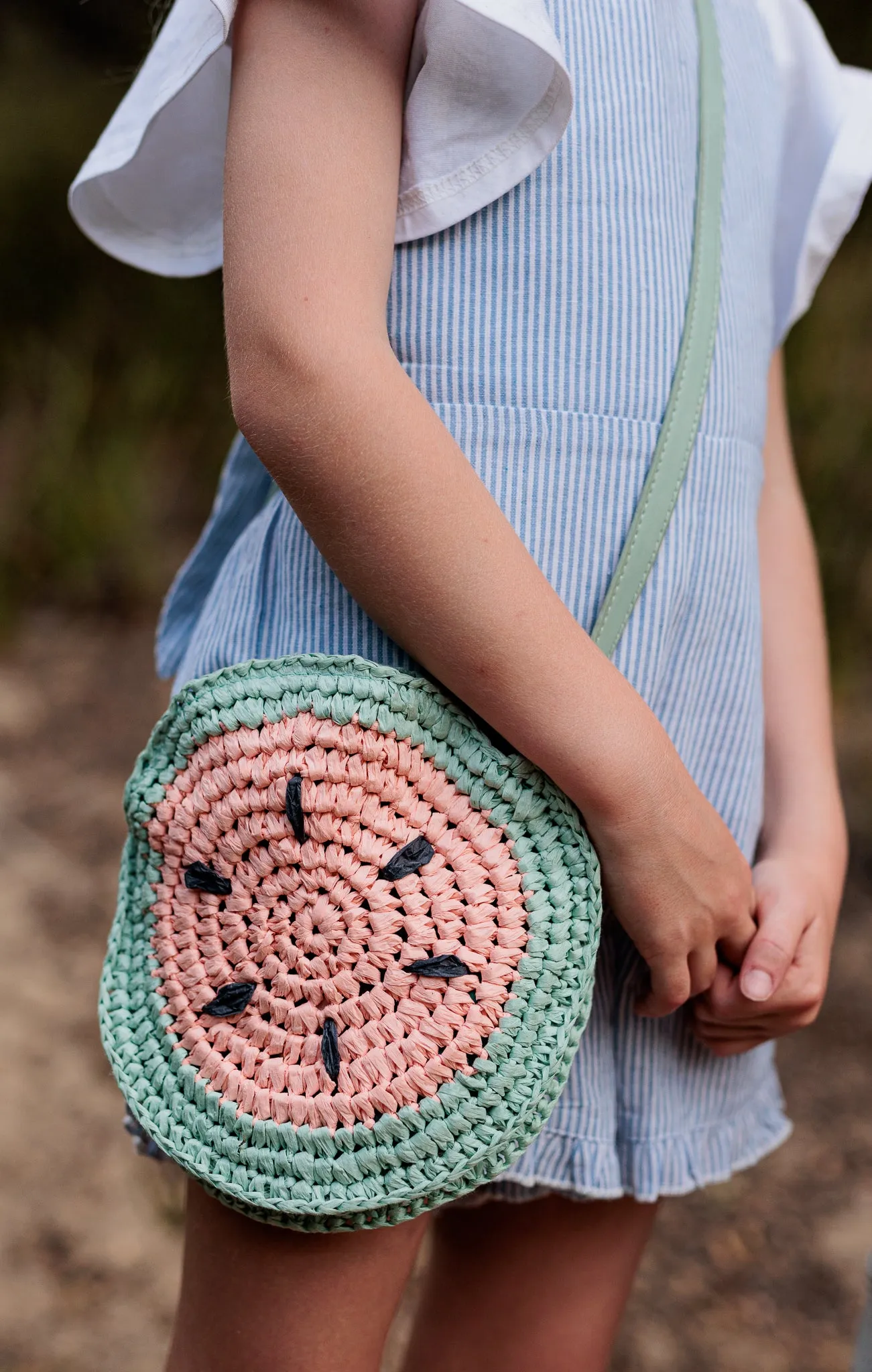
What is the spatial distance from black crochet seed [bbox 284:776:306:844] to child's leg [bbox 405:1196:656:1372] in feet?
1.49

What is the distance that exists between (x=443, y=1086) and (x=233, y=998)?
0.45 feet

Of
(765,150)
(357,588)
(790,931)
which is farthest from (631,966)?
(765,150)

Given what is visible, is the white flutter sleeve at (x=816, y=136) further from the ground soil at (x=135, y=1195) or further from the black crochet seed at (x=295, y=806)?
the ground soil at (x=135, y=1195)

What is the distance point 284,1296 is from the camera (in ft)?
2.48

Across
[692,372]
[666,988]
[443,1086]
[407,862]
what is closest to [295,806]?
[407,862]

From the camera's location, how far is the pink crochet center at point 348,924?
2.37 ft

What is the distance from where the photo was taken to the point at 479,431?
78cm

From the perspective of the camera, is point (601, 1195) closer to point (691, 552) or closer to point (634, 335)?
point (691, 552)

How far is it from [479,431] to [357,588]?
0.44ft

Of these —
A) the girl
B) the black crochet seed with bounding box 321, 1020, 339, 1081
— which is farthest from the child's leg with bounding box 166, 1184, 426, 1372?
the black crochet seed with bounding box 321, 1020, 339, 1081

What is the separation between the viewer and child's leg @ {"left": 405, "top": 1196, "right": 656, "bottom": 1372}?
992mm

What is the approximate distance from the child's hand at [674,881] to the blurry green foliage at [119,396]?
222cm

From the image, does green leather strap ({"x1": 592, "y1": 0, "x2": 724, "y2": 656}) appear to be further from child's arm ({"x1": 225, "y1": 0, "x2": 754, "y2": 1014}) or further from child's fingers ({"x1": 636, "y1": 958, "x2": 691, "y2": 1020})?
child's fingers ({"x1": 636, "y1": 958, "x2": 691, "y2": 1020})

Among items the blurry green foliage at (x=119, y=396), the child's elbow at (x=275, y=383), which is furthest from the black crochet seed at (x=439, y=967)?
the blurry green foliage at (x=119, y=396)
